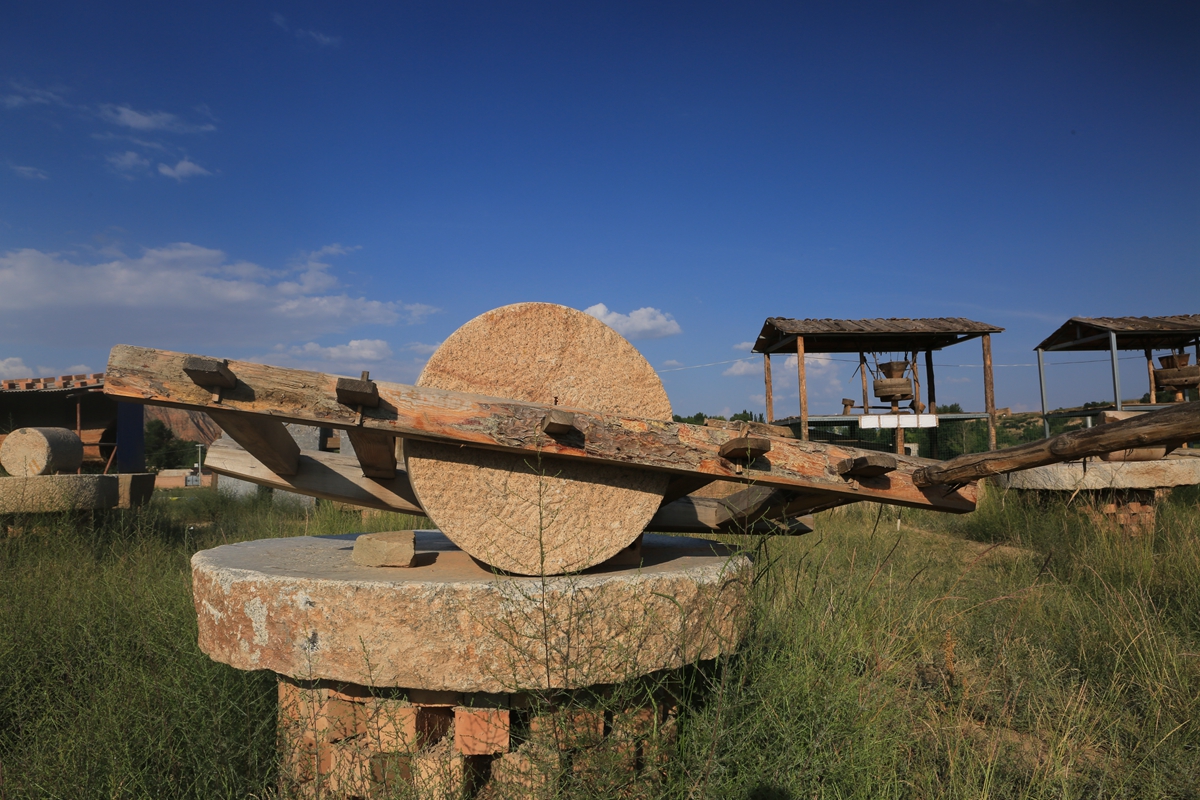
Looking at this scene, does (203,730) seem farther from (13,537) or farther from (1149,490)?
(1149,490)

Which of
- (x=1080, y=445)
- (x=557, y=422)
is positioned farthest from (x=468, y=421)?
(x=1080, y=445)

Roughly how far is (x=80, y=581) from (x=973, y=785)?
194 inches

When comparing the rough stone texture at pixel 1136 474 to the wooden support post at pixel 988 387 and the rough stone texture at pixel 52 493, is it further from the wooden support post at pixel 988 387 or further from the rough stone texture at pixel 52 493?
the rough stone texture at pixel 52 493

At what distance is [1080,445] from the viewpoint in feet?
6.88

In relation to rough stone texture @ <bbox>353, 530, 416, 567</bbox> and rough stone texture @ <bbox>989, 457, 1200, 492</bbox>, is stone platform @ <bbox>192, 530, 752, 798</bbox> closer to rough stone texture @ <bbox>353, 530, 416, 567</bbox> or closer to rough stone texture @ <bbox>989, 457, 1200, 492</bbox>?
rough stone texture @ <bbox>353, 530, 416, 567</bbox>

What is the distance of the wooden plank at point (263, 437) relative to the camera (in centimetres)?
233

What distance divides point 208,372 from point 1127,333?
12.9 m

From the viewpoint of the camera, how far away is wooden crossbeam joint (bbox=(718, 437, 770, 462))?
2.23 meters

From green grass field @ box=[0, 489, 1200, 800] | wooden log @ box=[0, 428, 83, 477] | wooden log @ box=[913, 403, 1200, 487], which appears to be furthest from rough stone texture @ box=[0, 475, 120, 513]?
wooden log @ box=[913, 403, 1200, 487]

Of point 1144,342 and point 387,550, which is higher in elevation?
point 1144,342

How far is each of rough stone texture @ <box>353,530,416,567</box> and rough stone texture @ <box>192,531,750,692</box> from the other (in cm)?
18

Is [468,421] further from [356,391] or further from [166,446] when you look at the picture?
[166,446]

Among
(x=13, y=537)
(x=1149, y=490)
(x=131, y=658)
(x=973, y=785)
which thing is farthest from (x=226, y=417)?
(x=1149, y=490)

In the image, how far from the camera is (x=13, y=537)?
18.5 ft
